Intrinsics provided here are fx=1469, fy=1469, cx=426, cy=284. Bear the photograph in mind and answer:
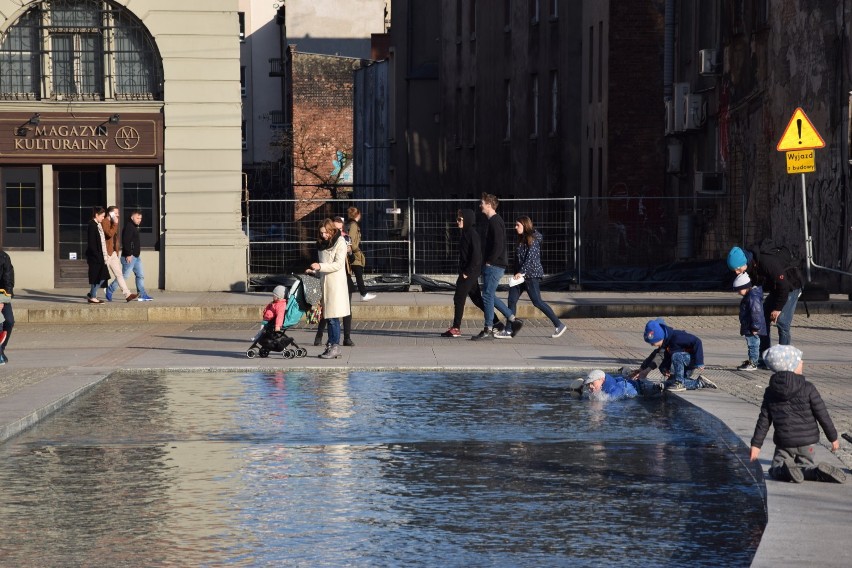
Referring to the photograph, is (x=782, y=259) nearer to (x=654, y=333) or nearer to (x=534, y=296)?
(x=654, y=333)

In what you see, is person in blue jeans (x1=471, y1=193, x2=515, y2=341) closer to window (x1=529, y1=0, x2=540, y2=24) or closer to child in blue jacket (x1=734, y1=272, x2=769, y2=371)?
child in blue jacket (x1=734, y1=272, x2=769, y2=371)

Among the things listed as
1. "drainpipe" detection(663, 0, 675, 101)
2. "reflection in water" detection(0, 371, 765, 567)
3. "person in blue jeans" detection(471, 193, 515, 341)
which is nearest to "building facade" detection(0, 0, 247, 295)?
"person in blue jeans" detection(471, 193, 515, 341)

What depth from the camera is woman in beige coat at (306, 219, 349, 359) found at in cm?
1670

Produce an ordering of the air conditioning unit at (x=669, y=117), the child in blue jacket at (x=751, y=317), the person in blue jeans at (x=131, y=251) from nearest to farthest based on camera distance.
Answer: the child in blue jacket at (x=751, y=317) → the person in blue jeans at (x=131, y=251) → the air conditioning unit at (x=669, y=117)

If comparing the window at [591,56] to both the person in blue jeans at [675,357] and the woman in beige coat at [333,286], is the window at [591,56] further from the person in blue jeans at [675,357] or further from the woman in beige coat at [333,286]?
the person in blue jeans at [675,357]

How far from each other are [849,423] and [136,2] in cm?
1943

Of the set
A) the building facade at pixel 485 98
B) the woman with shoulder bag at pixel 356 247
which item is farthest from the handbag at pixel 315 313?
the building facade at pixel 485 98

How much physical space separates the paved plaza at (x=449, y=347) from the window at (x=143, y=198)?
1.83 metres

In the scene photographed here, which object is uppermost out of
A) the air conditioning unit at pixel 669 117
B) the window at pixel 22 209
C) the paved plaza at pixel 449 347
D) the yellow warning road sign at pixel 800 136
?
the air conditioning unit at pixel 669 117

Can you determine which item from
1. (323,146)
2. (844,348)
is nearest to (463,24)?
(323,146)

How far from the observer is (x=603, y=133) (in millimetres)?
35688

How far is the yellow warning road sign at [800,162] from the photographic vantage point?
1928 centimetres

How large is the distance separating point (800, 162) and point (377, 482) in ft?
38.1

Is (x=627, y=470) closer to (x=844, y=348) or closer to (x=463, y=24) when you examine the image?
(x=844, y=348)
